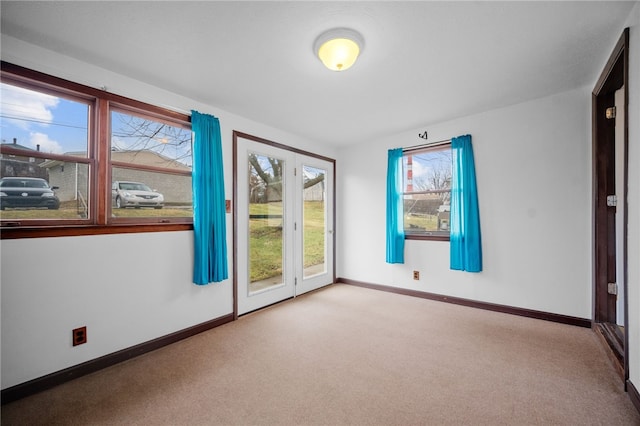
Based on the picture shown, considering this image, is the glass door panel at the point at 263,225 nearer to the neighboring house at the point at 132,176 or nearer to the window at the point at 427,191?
the neighboring house at the point at 132,176

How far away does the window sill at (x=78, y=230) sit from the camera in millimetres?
1842

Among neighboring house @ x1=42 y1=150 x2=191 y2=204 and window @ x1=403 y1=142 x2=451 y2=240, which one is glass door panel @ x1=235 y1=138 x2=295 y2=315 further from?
window @ x1=403 y1=142 x2=451 y2=240

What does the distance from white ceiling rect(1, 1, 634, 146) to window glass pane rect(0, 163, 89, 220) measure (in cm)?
89

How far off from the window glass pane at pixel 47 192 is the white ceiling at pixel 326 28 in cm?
89

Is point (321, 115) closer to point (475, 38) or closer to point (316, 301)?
point (475, 38)

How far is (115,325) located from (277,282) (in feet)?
6.17

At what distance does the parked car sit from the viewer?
2.38m

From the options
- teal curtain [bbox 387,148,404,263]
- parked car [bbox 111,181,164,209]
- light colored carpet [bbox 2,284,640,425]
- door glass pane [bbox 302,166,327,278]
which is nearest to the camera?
light colored carpet [bbox 2,284,640,425]

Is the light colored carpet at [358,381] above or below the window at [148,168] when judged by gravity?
below

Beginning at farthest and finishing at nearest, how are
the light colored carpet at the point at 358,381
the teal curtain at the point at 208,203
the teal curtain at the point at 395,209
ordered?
1. the teal curtain at the point at 395,209
2. the teal curtain at the point at 208,203
3. the light colored carpet at the point at 358,381

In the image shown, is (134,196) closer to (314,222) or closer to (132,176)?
(132,176)

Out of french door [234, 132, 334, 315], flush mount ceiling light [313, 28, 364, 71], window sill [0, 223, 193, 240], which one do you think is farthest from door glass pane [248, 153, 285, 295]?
flush mount ceiling light [313, 28, 364, 71]

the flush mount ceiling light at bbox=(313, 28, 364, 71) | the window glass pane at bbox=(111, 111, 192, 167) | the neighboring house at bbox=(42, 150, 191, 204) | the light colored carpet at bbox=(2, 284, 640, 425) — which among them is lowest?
the light colored carpet at bbox=(2, 284, 640, 425)

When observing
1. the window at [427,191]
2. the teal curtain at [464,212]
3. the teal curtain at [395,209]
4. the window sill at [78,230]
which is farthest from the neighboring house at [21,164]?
the teal curtain at [464,212]
